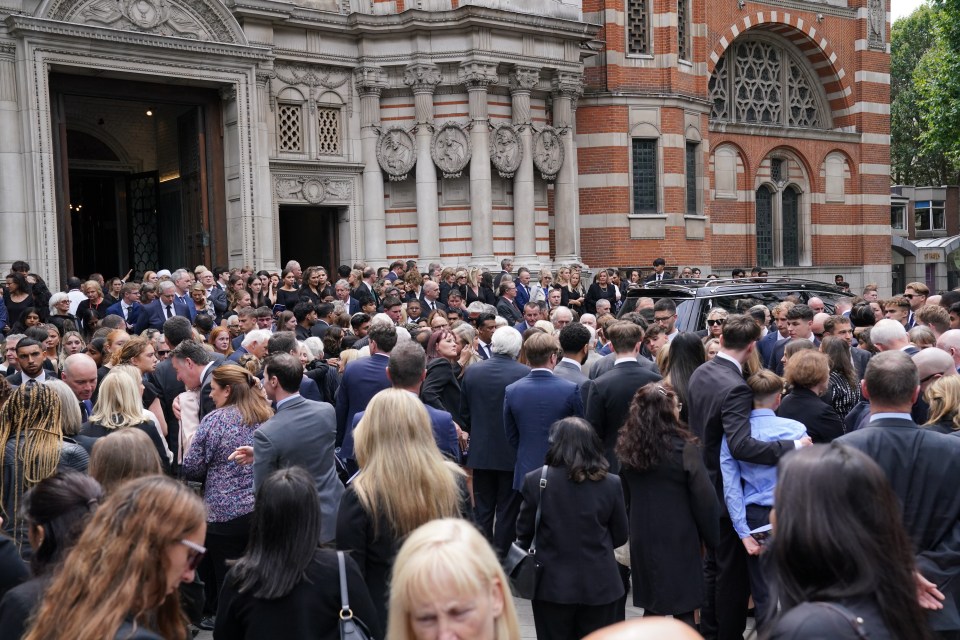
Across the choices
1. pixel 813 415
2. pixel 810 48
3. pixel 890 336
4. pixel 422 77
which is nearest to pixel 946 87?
pixel 810 48

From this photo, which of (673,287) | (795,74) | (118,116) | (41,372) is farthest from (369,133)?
(795,74)

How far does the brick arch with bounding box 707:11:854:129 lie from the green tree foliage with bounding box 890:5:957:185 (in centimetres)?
2319

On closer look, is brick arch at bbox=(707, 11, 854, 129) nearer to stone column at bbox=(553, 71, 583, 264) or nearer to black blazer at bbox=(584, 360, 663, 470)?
stone column at bbox=(553, 71, 583, 264)

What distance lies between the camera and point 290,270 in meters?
15.1

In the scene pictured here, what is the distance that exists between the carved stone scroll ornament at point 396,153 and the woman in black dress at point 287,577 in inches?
680

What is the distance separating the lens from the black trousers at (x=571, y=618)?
4.85 metres

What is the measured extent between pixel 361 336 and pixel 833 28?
2506 centimetres

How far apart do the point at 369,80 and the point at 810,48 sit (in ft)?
52.4

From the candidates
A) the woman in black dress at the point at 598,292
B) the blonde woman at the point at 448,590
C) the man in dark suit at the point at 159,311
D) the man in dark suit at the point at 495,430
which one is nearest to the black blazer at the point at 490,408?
the man in dark suit at the point at 495,430

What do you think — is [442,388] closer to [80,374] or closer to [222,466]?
[222,466]

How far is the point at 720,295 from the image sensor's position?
12266 millimetres

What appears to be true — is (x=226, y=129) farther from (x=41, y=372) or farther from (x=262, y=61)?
(x=41, y=372)

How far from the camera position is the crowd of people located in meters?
2.58

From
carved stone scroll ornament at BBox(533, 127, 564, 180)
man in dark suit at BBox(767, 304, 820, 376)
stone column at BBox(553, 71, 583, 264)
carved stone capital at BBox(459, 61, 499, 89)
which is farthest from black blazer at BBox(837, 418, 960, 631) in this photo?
stone column at BBox(553, 71, 583, 264)
